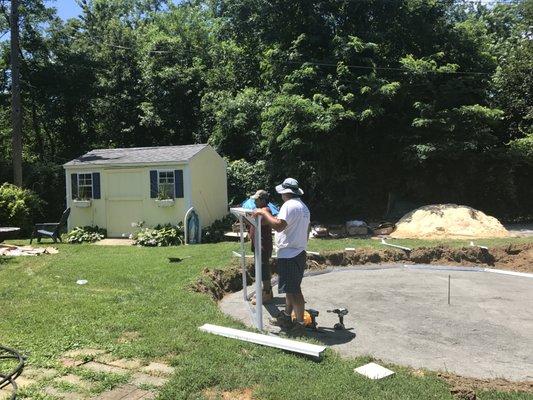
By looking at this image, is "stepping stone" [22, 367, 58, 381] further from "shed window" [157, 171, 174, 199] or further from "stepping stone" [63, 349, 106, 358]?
"shed window" [157, 171, 174, 199]

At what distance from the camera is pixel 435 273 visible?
10.7m

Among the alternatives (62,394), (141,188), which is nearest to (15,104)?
(141,188)

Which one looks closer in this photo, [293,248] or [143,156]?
[293,248]

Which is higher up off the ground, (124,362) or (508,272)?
(124,362)

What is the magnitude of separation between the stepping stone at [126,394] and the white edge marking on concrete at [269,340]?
146cm

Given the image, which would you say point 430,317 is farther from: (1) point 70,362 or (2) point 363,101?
(2) point 363,101

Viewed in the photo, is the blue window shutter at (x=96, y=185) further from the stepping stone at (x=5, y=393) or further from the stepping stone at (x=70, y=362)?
the stepping stone at (x=5, y=393)

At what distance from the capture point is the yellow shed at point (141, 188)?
16.1 metres

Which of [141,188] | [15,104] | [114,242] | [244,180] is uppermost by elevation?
[15,104]

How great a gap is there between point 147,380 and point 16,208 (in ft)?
49.5

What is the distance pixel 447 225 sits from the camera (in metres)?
15.7

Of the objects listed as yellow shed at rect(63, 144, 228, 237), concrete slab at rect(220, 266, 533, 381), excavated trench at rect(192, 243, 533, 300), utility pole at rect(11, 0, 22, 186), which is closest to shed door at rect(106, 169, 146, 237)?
yellow shed at rect(63, 144, 228, 237)

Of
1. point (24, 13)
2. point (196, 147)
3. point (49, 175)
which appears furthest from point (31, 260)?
point (24, 13)

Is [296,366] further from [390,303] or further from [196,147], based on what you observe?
[196,147]
